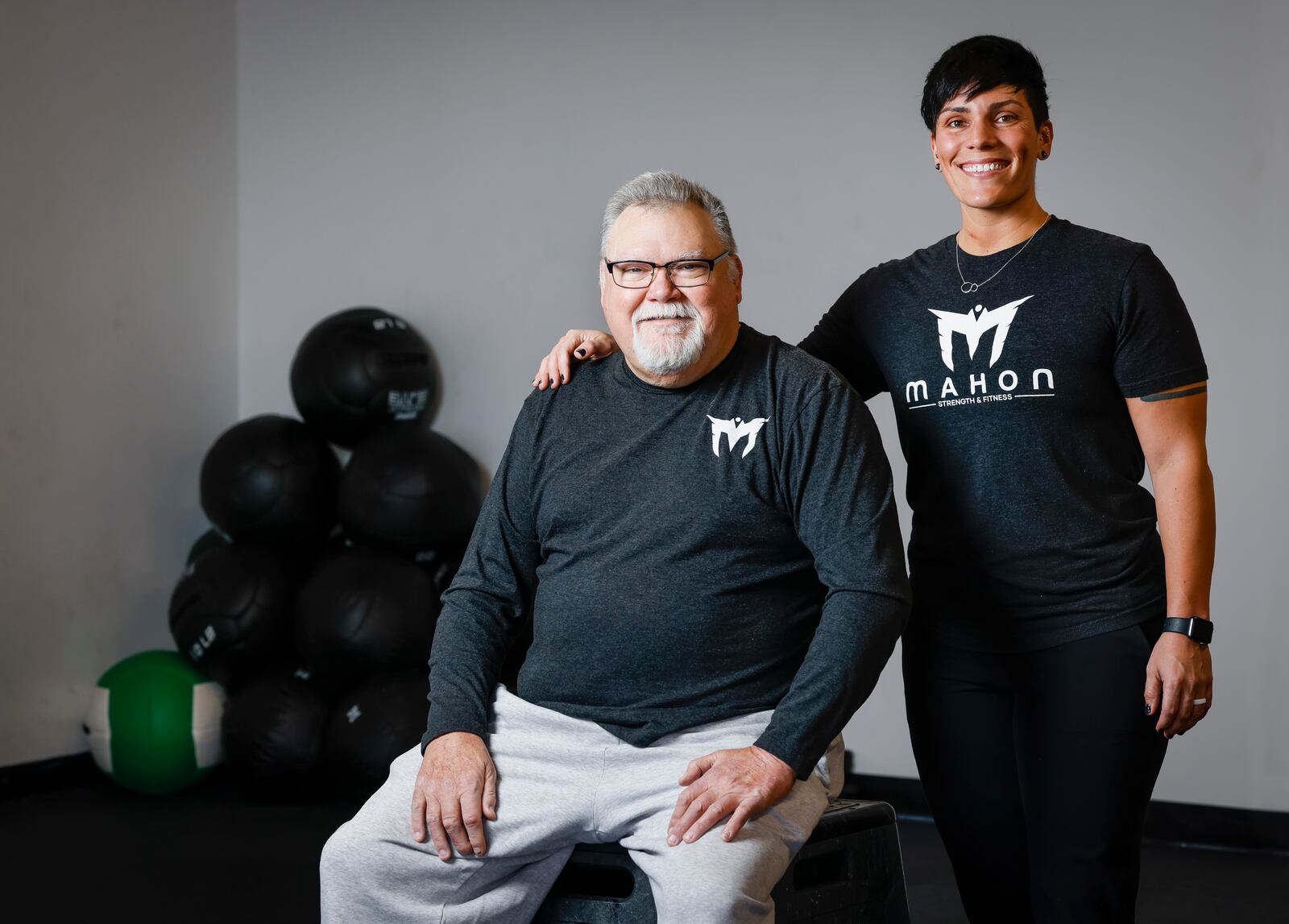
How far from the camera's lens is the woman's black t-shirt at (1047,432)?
1.63 meters

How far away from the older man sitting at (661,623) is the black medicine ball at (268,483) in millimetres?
2085

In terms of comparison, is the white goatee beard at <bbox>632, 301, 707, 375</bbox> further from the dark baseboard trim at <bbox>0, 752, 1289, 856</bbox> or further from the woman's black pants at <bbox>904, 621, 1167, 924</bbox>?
the dark baseboard trim at <bbox>0, 752, 1289, 856</bbox>

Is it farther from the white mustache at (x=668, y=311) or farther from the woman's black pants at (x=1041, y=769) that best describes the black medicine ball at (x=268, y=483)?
the woman's black pants at (x=1041, y=769)

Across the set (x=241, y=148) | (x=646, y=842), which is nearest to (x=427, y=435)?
(x=241, y=148)

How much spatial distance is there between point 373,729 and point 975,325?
228cm

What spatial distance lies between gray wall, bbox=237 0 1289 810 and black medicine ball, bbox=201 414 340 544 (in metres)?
0.53

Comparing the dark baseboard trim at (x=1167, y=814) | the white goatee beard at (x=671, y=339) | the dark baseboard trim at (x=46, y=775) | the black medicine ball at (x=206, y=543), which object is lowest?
the dark baseboard trim at (x=46, y=775)

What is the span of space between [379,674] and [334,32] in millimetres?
2355

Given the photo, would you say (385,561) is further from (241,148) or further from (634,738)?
(634,738)

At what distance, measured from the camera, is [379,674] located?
3.51m

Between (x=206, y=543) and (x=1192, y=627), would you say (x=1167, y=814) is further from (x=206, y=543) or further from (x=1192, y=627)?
(x=206, y=543)

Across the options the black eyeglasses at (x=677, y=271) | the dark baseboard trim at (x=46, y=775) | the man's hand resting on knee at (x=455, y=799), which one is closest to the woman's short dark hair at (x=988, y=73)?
the black eyeglasses at (x=677, y=271)

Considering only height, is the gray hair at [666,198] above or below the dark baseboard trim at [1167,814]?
above

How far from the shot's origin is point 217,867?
118 inches
